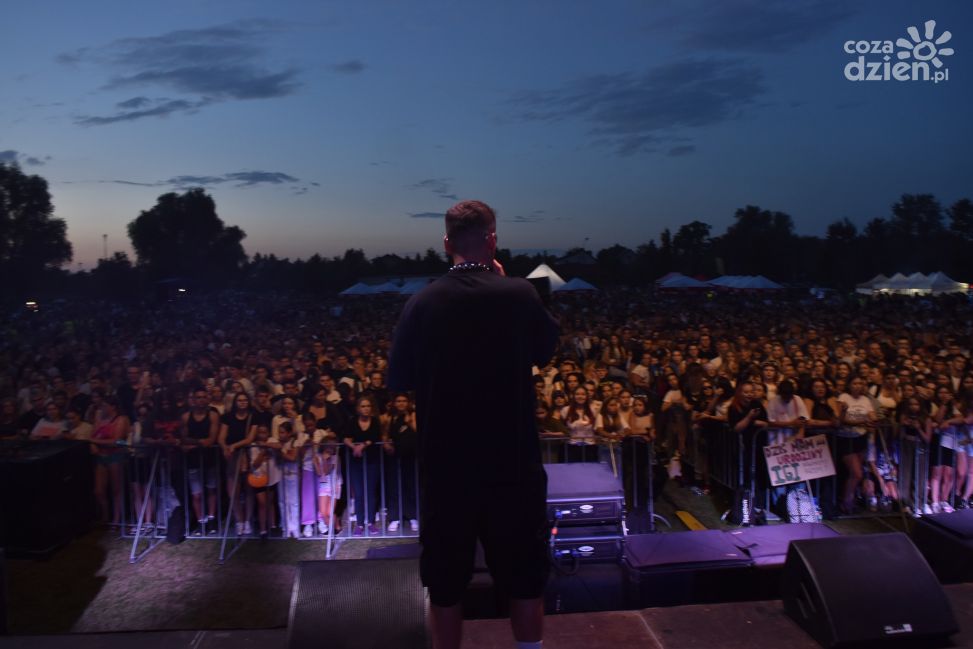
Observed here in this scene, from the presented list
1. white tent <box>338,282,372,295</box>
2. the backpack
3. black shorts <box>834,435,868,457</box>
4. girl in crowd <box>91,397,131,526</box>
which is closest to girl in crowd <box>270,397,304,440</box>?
girl in crowd <box>91,397,131,526</box>

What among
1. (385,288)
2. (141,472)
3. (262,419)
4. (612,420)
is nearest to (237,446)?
(262,419)

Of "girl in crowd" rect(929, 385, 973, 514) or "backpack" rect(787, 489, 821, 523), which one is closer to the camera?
"backpack" rect(787, 489, 821, 523)

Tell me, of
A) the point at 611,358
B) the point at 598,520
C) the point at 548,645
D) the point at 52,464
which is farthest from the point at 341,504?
the point at 611,358

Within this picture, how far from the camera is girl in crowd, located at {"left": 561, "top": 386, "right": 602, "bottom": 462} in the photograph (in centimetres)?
640

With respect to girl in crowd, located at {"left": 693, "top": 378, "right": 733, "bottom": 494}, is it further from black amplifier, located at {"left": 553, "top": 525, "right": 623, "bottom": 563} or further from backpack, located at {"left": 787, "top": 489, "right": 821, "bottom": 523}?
black amplifier, located at {"left": 553, "top": 525, "right": 623, "bottom": 563}

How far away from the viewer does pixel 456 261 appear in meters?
1.90

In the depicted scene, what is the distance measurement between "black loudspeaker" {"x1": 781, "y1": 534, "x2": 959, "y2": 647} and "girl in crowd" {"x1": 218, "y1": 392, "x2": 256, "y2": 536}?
187 inches

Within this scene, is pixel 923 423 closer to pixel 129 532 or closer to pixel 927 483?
pixel 927 483

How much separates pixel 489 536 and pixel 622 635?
119 centimetres

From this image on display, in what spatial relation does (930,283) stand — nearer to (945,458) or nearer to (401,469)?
(945,458)

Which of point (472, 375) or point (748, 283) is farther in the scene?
point (748, 283)

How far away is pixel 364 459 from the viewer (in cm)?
617

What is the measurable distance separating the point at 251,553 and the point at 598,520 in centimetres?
331

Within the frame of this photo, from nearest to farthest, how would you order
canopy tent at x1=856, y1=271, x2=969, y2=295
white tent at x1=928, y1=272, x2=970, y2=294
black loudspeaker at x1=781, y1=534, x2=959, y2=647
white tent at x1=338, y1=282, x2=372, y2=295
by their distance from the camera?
black loudspeaker at x1=781, y1=534, x2=959, y2=647
white tent at x1=928, y1=272, x2=970, y2=294
canopy tent at x1=856, y1=271, x2=969, y2=295
white tent at x1=338, y1=282, x2=372, y2=295
